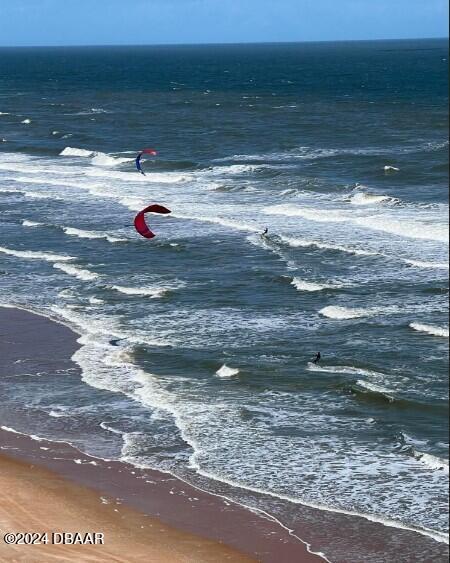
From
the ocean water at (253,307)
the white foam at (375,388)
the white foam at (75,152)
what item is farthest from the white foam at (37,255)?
the white foam at (75,152)

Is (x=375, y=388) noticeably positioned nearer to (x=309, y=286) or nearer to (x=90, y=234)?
(x=309, y=286)

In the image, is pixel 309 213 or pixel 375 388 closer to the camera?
pixel 375 388

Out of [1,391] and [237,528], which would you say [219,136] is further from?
[237,528]

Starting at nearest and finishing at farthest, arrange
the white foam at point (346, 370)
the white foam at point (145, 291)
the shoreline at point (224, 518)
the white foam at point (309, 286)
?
1. the shoreline at point (224, 518)
2. the white foam at point (346, 370)
3. the white foam at point (309, 286)
4. the white foam at point (145, 291)

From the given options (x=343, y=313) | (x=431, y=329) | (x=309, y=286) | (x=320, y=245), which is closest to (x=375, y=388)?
(x=431, y=329)

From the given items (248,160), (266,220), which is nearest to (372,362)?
(266,220)

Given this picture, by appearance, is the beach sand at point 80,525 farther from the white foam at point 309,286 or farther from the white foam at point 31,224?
the white foam at point 31,224
